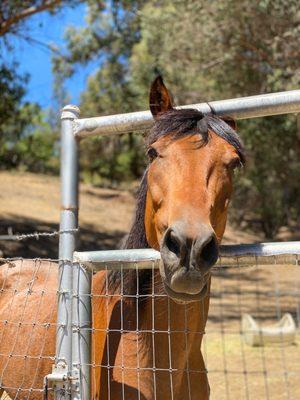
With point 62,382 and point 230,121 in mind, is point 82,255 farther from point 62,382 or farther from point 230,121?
point 230,121

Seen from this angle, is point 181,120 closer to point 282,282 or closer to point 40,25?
point 40,25

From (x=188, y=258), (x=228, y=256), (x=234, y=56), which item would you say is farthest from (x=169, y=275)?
(x=234, y=56)

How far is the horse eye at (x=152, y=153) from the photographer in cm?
→ 233

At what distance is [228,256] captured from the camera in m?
2.11

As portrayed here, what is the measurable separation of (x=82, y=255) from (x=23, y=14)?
11951 millimetres

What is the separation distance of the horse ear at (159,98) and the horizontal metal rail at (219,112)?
83mm

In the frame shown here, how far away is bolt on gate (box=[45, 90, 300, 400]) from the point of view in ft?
6.99

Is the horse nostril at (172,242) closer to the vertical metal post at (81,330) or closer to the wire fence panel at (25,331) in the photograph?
the vertical metal post at (81,330)

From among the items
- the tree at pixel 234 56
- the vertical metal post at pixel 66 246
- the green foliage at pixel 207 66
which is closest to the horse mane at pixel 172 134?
the vertical metal post at pixel 66 246

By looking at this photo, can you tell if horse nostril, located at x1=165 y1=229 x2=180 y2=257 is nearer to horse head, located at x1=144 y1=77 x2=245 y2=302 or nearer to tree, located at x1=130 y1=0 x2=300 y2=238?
horse head, located at x1=144 y1=77 x2=245 y2=302

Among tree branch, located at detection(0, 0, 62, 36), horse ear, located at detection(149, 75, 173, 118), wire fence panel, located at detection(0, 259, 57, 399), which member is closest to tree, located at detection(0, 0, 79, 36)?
tree branch, located at detection(0, 0, 62, 36)

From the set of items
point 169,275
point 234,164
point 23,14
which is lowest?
point 169,275

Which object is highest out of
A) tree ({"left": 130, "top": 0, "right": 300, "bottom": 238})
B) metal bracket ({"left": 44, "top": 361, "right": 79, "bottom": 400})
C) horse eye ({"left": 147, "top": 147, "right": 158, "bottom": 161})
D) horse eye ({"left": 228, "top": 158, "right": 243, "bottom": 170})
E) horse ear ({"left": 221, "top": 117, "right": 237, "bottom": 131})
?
tree ({"left": 130, "top": 0, "right": 300, "bottom": 238})

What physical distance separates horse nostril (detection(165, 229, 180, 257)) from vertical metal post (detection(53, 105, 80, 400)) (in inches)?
22.2
